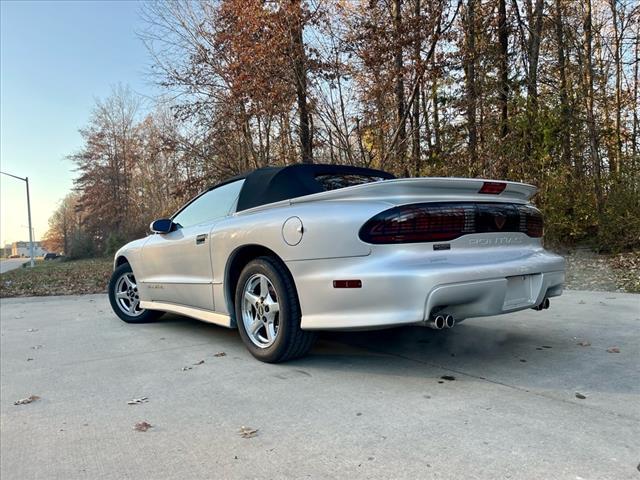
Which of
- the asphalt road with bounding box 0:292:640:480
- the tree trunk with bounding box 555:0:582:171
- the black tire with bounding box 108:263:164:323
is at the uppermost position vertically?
the tree trunk with bounding box 555:0:582:171

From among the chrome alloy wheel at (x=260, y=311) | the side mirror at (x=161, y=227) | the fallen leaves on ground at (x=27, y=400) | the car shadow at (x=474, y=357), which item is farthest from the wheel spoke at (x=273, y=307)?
the side mirror at (x=161, y=227)

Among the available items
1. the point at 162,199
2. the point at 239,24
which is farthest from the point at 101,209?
the point at 239,24

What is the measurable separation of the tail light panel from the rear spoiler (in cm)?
7

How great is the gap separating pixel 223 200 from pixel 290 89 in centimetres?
673

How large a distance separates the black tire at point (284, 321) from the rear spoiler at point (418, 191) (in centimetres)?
52

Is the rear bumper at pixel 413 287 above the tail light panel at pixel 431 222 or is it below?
below

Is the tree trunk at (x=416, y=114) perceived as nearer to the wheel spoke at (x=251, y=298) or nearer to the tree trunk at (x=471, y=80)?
the tree trunk at (x=471, y=80)

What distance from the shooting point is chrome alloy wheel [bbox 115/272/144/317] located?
5465 millimetres

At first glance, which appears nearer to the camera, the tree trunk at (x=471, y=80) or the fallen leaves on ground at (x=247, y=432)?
the fallen leaves on ground at (x=247, y=432)

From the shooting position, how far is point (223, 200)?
13.8 ft

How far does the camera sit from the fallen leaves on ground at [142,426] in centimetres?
242

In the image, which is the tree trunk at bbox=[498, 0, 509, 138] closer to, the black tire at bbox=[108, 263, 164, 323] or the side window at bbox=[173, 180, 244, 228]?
the side window at bbox=[173, 180, 244, 228]

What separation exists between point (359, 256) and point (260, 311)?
104cm

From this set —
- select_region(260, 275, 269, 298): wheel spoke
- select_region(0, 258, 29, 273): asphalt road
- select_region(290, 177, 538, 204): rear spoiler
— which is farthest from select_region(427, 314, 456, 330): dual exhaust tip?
select_region(0, 258, 29, 273): asphalt road
